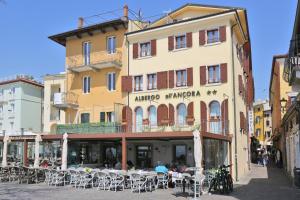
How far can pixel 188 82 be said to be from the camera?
2494cm

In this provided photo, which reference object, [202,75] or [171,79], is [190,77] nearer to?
[202,75]

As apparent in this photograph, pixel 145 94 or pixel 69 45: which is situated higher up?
pixel 69 45

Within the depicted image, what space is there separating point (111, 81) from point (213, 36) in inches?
331

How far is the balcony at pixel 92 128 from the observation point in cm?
2634

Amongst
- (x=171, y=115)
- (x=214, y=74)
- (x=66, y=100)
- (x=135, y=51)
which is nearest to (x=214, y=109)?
(x=214, y=74)

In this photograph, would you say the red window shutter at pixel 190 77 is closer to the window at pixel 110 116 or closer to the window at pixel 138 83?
the window at pixel 138 83

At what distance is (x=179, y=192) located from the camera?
17.4m

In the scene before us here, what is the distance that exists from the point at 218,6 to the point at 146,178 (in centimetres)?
1312

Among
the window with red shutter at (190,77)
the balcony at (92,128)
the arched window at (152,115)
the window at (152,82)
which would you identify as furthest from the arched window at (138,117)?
the window with red shutter at (190,77)

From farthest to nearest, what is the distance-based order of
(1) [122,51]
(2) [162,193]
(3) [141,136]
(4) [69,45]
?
(4) [69,45]
(1) [122,51]
(3) [141,136]
(2) [162,193]

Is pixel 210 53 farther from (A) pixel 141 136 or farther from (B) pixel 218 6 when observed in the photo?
(A) pixel 141 136

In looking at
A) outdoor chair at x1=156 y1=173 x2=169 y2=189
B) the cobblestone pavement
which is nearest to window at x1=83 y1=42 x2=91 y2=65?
the cobblestone pavement

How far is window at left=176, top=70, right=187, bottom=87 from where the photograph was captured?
2530 centimetres

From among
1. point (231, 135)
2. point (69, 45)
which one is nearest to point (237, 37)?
point (231, 135)
